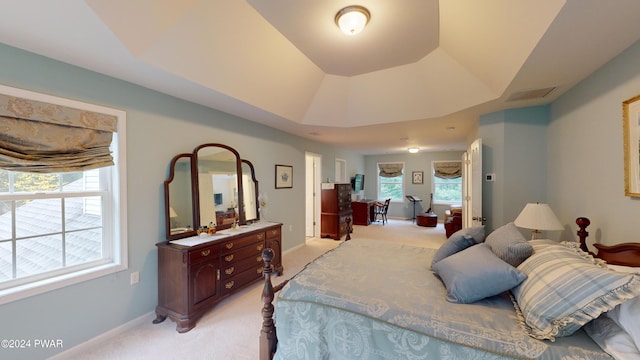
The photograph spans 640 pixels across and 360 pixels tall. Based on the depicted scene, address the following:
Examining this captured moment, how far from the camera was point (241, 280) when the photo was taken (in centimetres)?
295

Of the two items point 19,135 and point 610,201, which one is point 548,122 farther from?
point 19,135

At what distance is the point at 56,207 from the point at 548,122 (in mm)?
5340

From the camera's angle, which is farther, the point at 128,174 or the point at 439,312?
the point at 128,174

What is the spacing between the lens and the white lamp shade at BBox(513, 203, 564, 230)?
7.60 feet

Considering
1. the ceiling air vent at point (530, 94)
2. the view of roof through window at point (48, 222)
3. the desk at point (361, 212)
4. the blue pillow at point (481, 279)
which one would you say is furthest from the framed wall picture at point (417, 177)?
the view of roof through window at point (48, 222)

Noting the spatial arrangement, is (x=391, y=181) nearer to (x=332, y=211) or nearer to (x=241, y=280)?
(x=332, y=211)

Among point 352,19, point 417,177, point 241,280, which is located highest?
point 352,19

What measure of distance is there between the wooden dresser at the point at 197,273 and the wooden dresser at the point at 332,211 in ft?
10.2

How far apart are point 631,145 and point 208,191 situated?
3.96m

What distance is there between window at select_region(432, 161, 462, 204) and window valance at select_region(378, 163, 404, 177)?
1.16 m

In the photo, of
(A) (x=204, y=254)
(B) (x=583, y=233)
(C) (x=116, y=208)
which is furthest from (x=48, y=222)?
(B) (x=583, y=233)

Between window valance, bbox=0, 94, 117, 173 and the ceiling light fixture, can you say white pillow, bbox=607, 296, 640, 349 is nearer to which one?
the ceiling light fixture

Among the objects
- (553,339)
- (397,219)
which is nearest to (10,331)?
(553,339)

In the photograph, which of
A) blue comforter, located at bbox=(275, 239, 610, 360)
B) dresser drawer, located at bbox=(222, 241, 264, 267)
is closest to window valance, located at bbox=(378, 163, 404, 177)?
dresser drawer, located at bbox=(222, 241, 264, 267)
